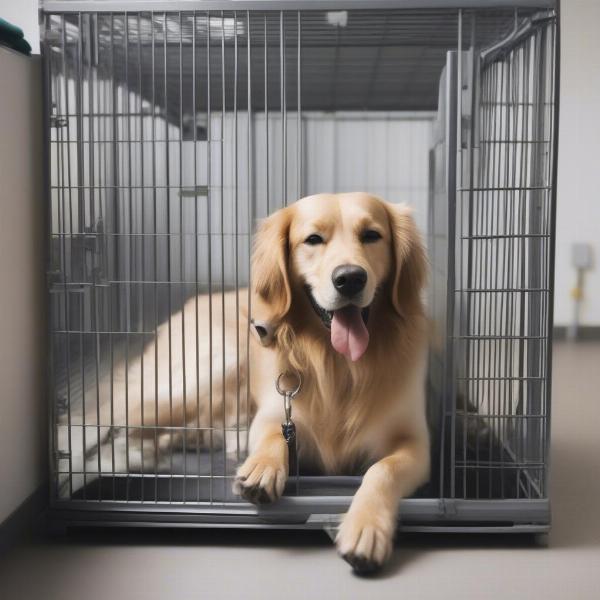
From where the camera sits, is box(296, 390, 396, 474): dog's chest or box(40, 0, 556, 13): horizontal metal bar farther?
box(296, 390, 396, 474): dog's chest

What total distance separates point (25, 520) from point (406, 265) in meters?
1.06

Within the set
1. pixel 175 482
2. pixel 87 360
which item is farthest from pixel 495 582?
pixel 87 360

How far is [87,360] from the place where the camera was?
1989 millimetres

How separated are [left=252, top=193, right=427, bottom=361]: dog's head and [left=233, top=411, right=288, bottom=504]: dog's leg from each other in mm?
273

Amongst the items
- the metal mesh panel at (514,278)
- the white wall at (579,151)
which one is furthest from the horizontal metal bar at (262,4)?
the white wall at (579,151)

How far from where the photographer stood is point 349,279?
5.73 feet

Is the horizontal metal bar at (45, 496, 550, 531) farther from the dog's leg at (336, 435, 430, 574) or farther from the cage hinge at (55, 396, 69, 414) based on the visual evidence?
the cage hinge at (55, 396, 69, 414)

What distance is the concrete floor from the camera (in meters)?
1.57

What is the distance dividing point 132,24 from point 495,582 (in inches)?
61.0

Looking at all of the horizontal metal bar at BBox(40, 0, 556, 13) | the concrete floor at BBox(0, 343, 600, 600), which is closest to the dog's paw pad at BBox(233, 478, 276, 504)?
the concrete floor at BBox(0, 343, 600, 600)

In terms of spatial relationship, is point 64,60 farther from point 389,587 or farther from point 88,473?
point 389,587

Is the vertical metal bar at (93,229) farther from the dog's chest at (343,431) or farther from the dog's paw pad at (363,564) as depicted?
the dog's paw pad at (363,564)

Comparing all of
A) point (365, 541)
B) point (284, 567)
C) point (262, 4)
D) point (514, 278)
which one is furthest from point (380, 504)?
point (262, 4)

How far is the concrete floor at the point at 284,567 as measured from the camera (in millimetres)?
1567
